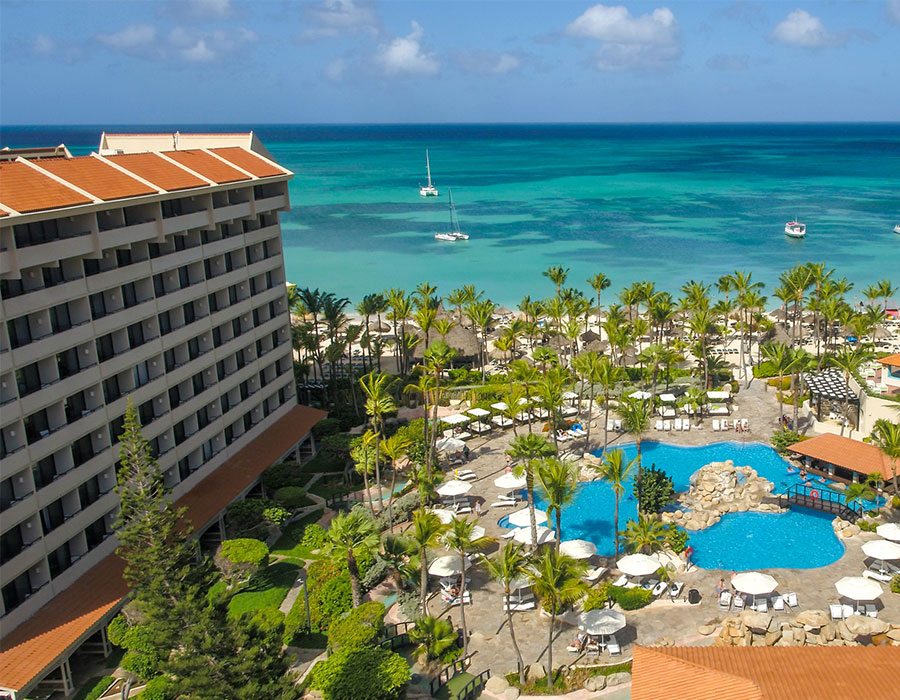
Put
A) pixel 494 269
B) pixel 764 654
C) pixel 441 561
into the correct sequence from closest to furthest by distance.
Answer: pixel 764 654, pixel 441 561, pixel 494 269

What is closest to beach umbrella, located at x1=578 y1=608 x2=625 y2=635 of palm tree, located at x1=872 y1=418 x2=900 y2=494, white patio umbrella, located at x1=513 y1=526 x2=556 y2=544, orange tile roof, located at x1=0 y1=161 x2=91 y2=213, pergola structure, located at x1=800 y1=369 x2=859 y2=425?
white patio umbrella, located at x1=513 y1=526 x2=556 y2=544

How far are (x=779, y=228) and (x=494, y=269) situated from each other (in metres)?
49.7

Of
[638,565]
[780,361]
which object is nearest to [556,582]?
[638,565]

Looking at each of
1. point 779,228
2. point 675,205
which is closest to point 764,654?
point 779,228

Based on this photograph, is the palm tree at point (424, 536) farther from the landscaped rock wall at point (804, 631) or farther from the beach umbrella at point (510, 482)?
the beach umbrella at point (510, 482)

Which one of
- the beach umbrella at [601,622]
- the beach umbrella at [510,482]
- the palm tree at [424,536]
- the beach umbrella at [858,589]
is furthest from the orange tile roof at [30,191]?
the beach umbrella at [858,589]

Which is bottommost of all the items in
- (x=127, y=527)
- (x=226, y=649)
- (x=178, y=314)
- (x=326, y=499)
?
(x=326, y=499)

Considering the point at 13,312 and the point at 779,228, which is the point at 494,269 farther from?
the point at 13,312

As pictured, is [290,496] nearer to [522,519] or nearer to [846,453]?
[522,519]

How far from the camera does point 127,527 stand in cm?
2617

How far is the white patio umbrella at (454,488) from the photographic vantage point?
3781 centimetres

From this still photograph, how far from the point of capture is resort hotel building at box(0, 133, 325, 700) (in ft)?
85.7

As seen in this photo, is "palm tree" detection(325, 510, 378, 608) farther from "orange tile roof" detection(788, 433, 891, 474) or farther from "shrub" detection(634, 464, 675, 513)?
"orange tile roof" detection(788, 433, 891, 474)

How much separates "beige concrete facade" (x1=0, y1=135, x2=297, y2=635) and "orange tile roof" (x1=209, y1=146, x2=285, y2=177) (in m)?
0.67
